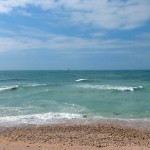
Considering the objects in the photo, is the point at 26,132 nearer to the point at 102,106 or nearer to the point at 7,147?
the point at 7,147

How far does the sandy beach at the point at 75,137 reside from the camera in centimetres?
1012

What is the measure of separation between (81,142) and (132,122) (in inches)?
191

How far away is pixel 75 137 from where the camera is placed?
1155cm

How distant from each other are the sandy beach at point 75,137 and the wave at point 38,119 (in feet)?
3.78

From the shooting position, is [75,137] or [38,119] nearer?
[75,137]

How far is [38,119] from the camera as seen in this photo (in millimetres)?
15469

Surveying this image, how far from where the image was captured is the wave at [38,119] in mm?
14711

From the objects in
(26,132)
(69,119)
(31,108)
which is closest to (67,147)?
(26,132)

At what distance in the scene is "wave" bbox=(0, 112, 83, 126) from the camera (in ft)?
48.3

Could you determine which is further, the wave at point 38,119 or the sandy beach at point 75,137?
the wave at point 38,119

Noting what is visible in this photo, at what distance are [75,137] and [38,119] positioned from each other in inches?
170

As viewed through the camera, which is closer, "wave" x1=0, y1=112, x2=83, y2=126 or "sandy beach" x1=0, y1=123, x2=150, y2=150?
"sandy beach" x1=0, y1=123, x2=150, y2=150

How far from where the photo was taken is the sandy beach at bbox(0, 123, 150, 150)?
10.1m

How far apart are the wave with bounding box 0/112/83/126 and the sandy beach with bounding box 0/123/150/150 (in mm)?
1153
